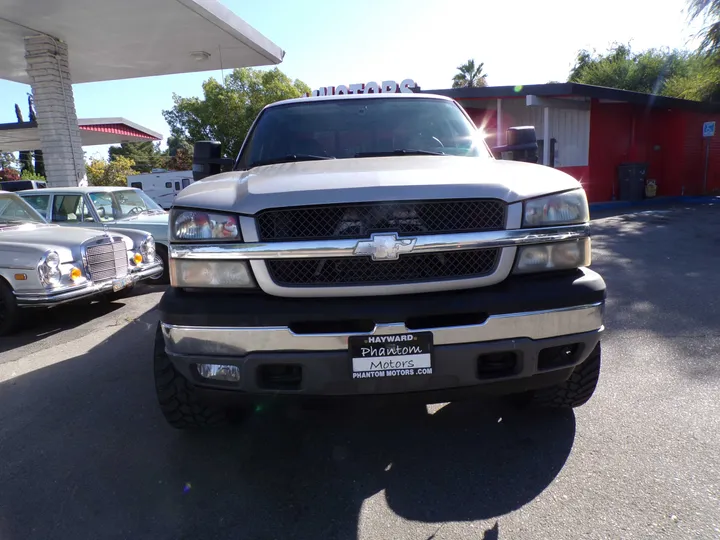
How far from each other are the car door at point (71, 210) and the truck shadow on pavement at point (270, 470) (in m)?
5.10

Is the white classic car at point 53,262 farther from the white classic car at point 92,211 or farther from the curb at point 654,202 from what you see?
the curb at point 654,202

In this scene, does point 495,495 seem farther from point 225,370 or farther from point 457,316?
point 225,370

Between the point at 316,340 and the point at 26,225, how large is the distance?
5.99 metres

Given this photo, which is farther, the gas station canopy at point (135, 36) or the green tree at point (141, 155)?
the green tree at point (141, 155)

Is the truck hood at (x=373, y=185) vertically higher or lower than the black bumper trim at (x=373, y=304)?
higher

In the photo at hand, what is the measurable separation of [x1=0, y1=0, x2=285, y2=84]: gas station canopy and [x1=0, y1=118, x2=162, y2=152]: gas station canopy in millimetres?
7403

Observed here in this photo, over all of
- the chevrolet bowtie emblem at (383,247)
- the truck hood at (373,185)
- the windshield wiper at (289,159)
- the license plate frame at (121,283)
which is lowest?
the license plate frame at (121,283)

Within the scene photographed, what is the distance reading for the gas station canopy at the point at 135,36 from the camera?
1002 cm

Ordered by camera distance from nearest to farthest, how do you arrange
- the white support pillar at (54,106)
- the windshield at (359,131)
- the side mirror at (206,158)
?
1. the windshield at (359,131)
2. the side mirror at (206,158)
3. the white support pillar at (54,106)

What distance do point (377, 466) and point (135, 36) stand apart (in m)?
12.5

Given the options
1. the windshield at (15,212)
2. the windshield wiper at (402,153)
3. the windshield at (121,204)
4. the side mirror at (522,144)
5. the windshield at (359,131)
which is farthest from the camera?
the windshield at (121,204)

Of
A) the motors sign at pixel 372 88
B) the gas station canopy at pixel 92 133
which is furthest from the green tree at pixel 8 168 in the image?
the motors sign at pixel 372 88

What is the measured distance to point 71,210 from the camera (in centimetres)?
796

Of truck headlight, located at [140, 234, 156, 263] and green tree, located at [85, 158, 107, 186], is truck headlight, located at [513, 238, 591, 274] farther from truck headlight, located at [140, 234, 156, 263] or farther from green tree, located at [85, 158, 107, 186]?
green tree, located at [85, 158, 107, 186]
